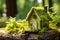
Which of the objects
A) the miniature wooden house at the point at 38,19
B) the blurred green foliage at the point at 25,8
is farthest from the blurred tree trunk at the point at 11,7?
the miniature wooden house at the point at 38,19

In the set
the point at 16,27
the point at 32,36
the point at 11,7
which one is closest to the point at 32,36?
the point at 32,36

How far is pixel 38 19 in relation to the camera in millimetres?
3588

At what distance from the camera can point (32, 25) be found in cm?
366

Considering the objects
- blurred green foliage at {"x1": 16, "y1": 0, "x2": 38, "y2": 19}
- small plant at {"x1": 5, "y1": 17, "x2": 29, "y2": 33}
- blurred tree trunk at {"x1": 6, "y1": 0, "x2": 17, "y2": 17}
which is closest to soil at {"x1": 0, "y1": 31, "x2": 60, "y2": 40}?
small plant at {"x1": 5, "y1": 17, "x2": 29, "y2": 33}

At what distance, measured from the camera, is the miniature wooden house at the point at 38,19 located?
3586mm

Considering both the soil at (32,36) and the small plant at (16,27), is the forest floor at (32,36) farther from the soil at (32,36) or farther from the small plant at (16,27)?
the small plant at (16,27)

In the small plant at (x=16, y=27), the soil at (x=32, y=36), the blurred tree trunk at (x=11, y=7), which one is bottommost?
the soil at (x=32, y=36)

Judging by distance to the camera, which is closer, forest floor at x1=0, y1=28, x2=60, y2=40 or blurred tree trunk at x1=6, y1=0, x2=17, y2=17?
forest floor at x1=0, y1=28, x2=60, y2=40

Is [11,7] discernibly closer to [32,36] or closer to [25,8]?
[25,8]

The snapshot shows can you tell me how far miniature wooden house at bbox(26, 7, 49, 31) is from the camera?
3.59 meters

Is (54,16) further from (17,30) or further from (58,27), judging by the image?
(17,30)

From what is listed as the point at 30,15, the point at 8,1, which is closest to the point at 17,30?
the point at 30,15

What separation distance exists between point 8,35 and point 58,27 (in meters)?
0.94

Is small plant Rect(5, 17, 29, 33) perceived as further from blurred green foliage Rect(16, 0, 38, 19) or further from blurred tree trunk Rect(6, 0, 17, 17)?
blurred tree trunk Rect(6, 0, 17, 17)
